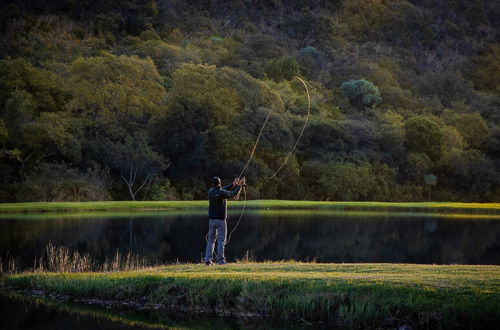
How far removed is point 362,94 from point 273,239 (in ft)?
229

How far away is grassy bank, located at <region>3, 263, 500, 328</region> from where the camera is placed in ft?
53.3

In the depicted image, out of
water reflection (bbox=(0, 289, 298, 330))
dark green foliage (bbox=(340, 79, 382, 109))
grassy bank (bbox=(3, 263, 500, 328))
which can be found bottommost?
water reflection (bbox=(0, 289, 298, 330))

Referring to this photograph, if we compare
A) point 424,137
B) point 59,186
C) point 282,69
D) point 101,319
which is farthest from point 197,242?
point 282,69

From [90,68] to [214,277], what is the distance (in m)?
61.1

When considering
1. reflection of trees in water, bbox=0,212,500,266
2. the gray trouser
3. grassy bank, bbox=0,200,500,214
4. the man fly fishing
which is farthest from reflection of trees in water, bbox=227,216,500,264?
grassy bank, bbox=0,200,500,214

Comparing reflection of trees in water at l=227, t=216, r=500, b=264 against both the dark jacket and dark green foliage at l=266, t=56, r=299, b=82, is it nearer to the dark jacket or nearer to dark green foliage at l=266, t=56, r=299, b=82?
the dark jacket

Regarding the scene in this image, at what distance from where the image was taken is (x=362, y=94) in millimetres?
107312

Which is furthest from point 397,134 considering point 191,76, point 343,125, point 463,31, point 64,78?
point 463,31

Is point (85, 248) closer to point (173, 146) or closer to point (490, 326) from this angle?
point (490, 326)

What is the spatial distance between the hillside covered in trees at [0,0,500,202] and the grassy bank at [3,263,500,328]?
139ft


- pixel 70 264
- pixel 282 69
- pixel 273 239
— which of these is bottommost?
pixel 273 239

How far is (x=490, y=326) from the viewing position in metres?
15.7

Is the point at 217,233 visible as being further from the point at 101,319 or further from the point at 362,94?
the point at 362,94

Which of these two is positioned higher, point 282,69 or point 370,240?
point 282,69
